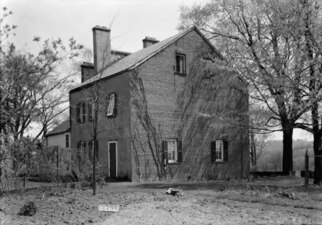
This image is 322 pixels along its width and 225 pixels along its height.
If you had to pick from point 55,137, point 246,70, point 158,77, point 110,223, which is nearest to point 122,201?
point 110,223

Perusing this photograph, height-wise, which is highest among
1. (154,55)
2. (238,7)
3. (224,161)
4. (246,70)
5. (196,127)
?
(238,7)

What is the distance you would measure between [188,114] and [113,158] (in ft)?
16.1

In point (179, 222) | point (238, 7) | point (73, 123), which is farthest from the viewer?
point (73, 123)

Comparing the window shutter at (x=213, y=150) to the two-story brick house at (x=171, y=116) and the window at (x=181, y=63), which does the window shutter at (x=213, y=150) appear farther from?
the window at (x=181, y=63)

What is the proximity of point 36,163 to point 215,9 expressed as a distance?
14068mm

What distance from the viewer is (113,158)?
20875 mm

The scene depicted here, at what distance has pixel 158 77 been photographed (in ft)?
69.4

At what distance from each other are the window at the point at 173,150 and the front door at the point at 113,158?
2.71 meters

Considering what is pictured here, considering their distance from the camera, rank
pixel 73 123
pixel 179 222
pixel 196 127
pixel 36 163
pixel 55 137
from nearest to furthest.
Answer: pixel 179 222, pixel 36 163, pixel 196 127, pixel 73 123, pixel 55 137

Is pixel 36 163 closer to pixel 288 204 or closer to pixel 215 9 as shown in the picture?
pixel 288 204

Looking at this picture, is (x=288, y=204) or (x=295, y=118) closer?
(x=288, y=204)

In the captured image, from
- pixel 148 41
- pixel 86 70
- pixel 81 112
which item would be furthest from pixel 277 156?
pixel 81 112

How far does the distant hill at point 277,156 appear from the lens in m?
32.5

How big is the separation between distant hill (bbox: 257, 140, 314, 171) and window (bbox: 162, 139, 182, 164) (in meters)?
14.1
